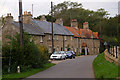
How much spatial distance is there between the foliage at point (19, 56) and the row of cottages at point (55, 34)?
43.3 feet

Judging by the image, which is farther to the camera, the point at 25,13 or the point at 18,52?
the point at 25,13

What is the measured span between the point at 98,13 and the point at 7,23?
56520 mm

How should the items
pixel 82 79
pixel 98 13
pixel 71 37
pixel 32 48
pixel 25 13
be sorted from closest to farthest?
pixel 82 79
pixel 32 48
pixel 25 13
pixel 71 37
pixel 98 13

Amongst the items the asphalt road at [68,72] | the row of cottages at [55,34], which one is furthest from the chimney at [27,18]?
the asphalt road at [68,72]

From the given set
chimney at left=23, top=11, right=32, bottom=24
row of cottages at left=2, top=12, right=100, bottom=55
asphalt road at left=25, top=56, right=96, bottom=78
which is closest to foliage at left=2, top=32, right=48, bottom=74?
asphalt road at left=25, top=56, right=96, bottom=78

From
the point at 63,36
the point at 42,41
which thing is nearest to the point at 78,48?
the point at 63,36

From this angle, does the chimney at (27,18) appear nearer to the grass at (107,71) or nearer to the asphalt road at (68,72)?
the asphalt road at (68,72)

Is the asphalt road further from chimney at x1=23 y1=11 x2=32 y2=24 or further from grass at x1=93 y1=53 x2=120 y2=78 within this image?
chimney at x1=23 y1=11 x2=32 y2=24

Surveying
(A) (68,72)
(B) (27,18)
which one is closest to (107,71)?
(A) (68,72)

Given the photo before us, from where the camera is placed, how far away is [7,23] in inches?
1736

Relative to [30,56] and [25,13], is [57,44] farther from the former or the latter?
[30,56]

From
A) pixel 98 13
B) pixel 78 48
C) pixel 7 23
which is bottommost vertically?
pixel 78 48

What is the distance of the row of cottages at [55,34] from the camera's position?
43750mm

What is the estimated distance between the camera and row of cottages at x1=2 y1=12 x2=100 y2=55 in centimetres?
4375
